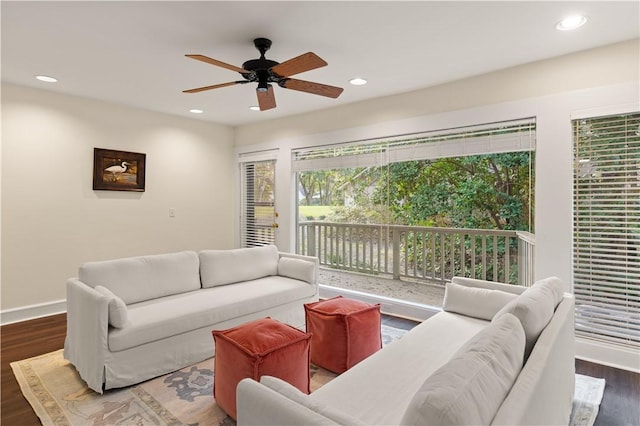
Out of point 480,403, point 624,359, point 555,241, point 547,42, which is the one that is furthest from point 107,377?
point 547,42

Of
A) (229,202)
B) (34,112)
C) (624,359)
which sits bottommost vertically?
(624,359)

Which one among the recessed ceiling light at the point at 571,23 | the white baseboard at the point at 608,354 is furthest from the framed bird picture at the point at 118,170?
the white baseboard at the point at 608,354

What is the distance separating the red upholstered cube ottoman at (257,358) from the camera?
1.96 metres

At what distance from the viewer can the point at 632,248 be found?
2.61 metres

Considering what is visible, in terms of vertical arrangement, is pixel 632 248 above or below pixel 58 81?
below

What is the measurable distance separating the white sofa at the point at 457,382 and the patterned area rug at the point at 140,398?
744 mm

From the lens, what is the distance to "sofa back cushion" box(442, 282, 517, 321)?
7.98 feet

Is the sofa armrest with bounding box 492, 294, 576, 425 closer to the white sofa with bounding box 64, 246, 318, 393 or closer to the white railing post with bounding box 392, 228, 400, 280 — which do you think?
the white sofa with bounding box 64, 246, 318, 393

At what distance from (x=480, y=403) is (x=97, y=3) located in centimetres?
280

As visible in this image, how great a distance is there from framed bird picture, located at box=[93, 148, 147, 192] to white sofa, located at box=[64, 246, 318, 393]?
179 centimetres

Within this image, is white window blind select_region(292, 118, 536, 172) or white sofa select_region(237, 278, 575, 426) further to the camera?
white window blind select_region(292, 118, 536, 172)

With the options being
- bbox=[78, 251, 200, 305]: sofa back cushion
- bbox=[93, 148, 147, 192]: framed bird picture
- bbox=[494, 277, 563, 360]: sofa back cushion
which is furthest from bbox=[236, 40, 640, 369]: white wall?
bbox=[93, 148, 147, 192]: framed bird picture

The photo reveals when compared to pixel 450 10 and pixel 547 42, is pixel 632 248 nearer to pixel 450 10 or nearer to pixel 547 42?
pixel 547 42

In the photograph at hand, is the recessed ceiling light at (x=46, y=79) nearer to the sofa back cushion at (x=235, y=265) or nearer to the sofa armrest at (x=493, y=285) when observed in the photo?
the sofa back cushion at (x=235, y=265)
